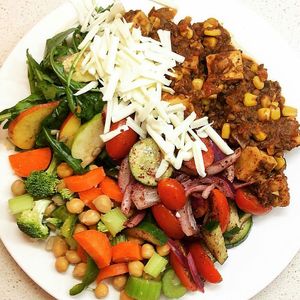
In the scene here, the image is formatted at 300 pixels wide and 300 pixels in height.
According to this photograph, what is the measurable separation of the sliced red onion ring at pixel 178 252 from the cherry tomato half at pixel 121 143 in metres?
0.66

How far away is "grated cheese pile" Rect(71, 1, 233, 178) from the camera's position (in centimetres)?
330

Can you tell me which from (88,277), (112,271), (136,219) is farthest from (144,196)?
(88,277)

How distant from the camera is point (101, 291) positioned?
3.44 metres

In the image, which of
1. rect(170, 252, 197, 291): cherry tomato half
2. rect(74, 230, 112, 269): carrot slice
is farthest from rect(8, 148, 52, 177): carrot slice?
rect(170, 252, 197, 291): cherry tomato half

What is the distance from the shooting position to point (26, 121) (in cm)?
347

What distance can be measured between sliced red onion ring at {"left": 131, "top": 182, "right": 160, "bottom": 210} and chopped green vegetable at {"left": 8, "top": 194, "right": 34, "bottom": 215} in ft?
2.29

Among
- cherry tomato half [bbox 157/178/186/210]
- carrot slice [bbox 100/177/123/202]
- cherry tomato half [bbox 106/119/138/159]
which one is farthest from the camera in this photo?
carrot slice [bbox 100/177/123/202]

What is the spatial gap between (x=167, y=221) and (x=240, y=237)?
0.54 m

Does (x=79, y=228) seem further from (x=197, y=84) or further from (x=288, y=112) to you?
(x=288, y=112)

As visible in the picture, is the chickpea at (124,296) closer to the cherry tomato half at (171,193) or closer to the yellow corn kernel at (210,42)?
the cherry tomato half at (171,193)

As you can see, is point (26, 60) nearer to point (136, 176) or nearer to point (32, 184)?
point (32, 184)

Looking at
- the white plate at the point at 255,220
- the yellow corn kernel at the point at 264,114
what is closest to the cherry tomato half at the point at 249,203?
the white plate at the point at 255,220

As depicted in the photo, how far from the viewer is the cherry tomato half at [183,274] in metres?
3.39

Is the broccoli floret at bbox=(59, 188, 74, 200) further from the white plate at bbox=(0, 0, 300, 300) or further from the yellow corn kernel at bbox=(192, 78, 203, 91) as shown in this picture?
the yellow corn kernel at bbox=(192, 78, 203, 91)
